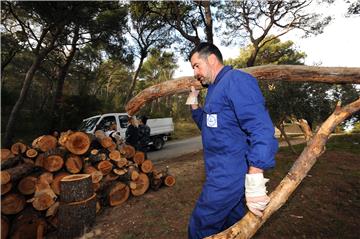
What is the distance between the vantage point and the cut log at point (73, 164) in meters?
5.77

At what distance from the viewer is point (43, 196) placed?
16.3 feet

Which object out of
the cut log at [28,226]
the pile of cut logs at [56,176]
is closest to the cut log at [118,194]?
the pile of cut logs at [56,176]

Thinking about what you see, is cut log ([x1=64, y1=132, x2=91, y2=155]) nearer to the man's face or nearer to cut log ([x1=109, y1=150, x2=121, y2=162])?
cut log ([x1=109, y1=150, x2=121, y2=162])

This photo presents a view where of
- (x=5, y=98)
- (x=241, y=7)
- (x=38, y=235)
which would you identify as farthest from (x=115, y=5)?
(x=38, y=235)

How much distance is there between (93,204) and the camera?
4863mm

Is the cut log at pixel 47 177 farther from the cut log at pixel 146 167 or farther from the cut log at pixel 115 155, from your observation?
the cut log at pixel 146 167

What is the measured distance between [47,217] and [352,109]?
504 centimetres

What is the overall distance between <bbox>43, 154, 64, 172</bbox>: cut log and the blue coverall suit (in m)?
4.11

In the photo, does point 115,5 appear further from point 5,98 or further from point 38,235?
point 38,235

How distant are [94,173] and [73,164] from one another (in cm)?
46

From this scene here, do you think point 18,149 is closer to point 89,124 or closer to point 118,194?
point 118,194

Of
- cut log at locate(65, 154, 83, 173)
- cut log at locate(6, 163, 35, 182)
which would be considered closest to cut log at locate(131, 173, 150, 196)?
cut log at locate(65, 154, 83, 173)

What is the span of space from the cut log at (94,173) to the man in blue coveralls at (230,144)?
3.76 m

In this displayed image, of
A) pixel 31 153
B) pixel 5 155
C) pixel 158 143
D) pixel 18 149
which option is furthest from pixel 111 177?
pixel 158 143
